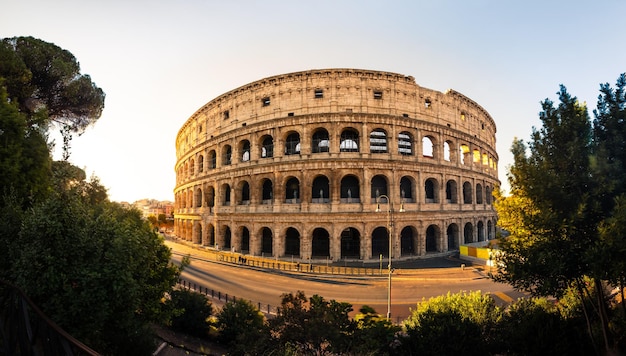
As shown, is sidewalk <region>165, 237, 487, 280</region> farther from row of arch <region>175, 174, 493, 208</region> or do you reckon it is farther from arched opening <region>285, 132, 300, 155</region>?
arched opening <region>285, 132, 300, 155</region>

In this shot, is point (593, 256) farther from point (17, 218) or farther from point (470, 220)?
point (470, 220)

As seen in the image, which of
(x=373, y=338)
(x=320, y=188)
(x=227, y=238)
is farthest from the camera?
(x=227, y=238)

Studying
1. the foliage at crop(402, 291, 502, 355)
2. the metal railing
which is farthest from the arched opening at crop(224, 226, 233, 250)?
the metal railing

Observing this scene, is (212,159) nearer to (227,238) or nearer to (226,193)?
(226,193)

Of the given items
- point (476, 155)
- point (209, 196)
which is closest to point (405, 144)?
point (476, 155)

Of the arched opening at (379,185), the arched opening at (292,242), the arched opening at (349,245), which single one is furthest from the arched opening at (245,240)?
the arched opening at (379,185)

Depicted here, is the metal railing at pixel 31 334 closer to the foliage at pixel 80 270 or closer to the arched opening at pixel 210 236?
the foliage at pixel 80 270
